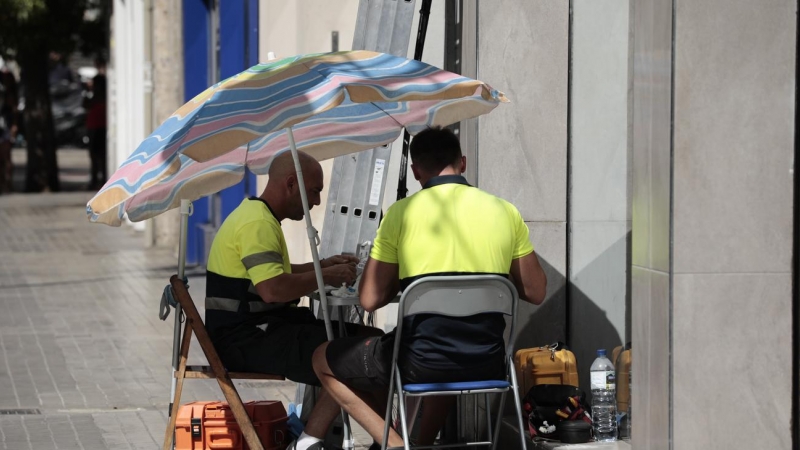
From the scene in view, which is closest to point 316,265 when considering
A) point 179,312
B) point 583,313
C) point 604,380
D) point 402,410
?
point 179,312

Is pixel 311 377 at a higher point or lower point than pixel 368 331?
lower

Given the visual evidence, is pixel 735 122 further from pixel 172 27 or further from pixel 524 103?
pixel 172 27

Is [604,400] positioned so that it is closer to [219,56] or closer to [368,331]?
[368,331]

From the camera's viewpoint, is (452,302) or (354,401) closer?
(452,302)

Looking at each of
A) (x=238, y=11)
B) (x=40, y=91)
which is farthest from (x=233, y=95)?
(x=40, y=91)

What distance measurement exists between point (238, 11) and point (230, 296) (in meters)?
7.48

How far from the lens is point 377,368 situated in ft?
17.5

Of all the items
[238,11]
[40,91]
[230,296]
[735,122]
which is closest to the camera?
[735,122]

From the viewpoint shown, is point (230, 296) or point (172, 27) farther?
point (172, 27)

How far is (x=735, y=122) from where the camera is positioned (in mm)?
4887

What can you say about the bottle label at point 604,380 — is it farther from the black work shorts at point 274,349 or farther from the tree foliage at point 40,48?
the tree foliage at point 40,48

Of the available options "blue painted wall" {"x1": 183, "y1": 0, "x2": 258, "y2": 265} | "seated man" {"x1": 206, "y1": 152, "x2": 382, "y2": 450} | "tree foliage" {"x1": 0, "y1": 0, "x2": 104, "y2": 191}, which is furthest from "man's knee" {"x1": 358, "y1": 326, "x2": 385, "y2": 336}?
"tree foliage" {"x1": 0, "y1": 0, "x2": 104, "y2": 191}

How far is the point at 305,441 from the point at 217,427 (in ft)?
1.32

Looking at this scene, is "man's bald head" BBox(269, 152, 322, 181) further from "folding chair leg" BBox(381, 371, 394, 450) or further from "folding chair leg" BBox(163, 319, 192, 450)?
"folding chair leg" BBox(381, 371, 394, 450)
